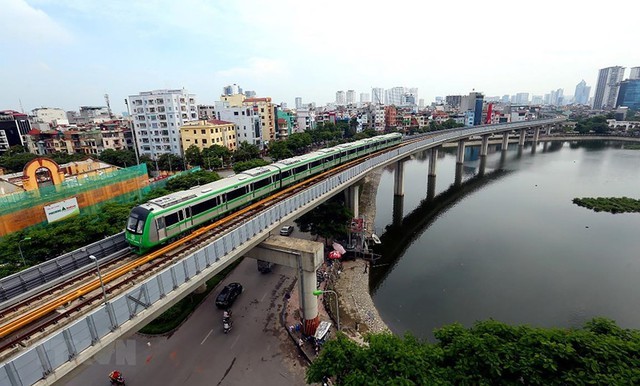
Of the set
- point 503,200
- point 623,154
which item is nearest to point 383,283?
point 503,200

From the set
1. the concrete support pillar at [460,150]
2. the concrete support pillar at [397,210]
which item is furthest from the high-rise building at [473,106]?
the concrete support pillar at [397,210]

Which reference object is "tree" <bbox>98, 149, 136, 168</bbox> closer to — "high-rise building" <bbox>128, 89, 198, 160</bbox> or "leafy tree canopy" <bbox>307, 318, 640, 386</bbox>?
"high-rise building" <bbox>128, 89, 198, 160</bbox>

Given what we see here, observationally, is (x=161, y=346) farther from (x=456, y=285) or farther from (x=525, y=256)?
(x=525, y=256)

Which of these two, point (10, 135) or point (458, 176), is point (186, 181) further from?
point (10, 135)

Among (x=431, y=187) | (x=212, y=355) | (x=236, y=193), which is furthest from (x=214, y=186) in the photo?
(x=431, y=187)

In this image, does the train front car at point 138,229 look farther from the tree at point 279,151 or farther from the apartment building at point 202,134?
the apartment building at point 202,134
